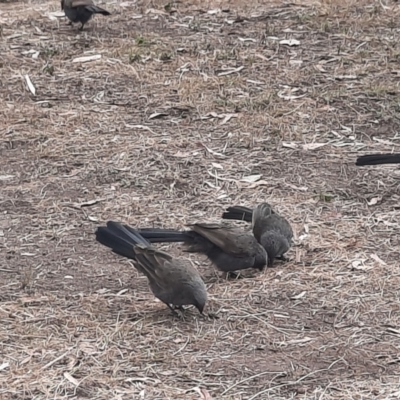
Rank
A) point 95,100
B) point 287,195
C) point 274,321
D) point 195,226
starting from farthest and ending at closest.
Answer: point 95,100 < point 287,195 < point 195,226 < point 274,321

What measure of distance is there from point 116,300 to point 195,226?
2.53ft

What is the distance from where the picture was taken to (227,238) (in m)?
6.20

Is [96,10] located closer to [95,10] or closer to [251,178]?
[95,10]

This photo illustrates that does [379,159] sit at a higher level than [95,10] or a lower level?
lower

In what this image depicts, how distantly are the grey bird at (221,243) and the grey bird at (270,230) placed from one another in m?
0.07

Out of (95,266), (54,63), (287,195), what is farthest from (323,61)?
(95,266)

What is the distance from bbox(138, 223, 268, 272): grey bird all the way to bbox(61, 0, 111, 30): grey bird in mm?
5445

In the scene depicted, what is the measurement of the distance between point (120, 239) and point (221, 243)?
0.63m

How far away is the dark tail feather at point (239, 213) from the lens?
22.1 ft

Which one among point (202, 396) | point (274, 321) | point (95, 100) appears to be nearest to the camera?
point (202, 396)

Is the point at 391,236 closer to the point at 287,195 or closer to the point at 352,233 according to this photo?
the point at 352,233

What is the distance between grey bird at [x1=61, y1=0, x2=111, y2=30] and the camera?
11171mm

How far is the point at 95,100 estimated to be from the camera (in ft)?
30.8

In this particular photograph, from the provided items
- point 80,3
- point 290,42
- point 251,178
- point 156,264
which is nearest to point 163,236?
point 156,264
